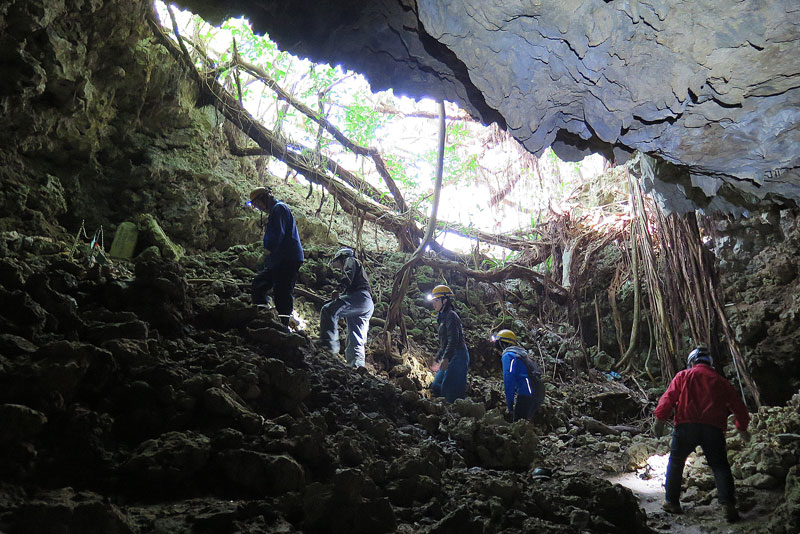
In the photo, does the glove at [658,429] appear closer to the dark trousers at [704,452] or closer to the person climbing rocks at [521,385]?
the dark trousers at [704,452]

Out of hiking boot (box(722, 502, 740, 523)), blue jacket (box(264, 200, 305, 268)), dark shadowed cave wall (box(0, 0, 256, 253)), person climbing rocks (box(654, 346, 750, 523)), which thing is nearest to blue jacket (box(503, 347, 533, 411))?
person climbing rocks (box(654, 346, 750, 523))

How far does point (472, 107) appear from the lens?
420 cm

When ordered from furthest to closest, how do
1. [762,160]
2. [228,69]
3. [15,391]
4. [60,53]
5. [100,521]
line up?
[228,69], [60,53], [762,160], [15,391], [100,521]

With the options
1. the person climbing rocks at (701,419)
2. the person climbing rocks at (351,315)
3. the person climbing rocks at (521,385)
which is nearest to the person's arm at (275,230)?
the person climbing rocks at (351,315)

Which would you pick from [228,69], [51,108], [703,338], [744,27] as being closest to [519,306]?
[703,338]

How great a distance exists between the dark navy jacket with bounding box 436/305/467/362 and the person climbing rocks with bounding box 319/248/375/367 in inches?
42.4

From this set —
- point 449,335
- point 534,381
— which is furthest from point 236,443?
point 449,335

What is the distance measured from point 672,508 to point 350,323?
12.7 feet

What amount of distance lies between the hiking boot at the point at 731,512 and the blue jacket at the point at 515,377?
2405mm

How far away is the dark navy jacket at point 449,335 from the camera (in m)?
6.27

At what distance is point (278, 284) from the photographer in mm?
5277

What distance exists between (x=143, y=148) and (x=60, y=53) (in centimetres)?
197

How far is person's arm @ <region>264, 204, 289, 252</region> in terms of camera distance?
5305mm

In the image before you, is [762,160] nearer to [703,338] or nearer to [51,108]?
[703,338]
